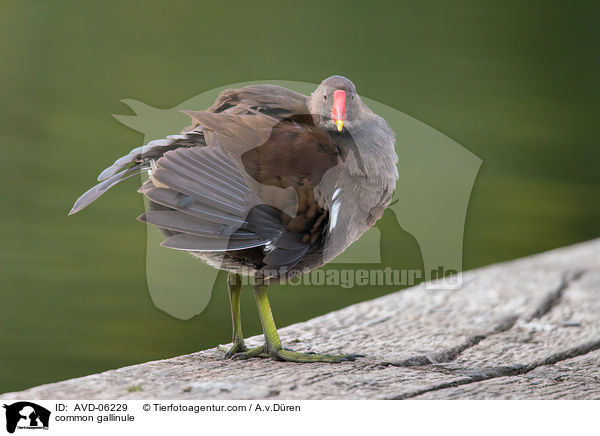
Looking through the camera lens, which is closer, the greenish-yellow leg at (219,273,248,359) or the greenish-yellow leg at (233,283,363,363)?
the greenish-yellow leg at (233,283,363,363)

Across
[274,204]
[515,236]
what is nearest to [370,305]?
[274,204]

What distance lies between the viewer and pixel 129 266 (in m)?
1.60

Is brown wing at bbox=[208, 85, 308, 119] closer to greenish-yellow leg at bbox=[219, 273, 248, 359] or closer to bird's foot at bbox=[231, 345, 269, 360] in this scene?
greenish-yellow leg at bbox=[219, 273, 248, 359]

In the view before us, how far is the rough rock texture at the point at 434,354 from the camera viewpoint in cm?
93

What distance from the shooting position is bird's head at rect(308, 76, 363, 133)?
126cm

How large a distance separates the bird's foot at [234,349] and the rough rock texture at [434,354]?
0.07 feet

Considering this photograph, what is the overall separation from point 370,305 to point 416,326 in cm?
15

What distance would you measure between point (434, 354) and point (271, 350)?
283 mm
